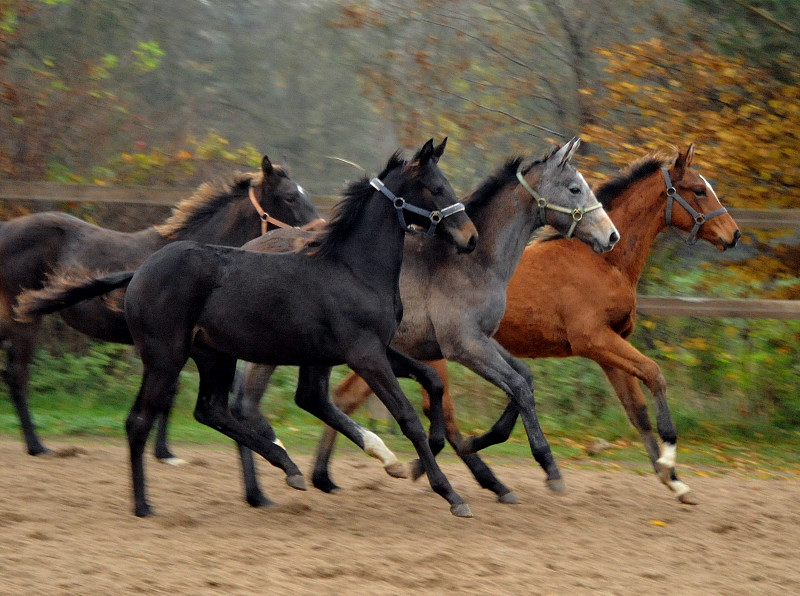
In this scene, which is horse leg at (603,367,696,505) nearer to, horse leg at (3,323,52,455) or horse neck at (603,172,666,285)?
horse neck at (603,172,666,285)

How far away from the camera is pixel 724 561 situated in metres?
4.58

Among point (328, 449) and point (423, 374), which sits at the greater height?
point (423, 374)

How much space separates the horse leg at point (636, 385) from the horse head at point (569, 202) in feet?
2.33

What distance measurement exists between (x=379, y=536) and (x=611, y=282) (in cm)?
253

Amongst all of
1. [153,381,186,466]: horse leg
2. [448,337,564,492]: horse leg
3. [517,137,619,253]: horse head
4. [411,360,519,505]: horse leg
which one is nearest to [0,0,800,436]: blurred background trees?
[517,137,619,253]: horse head

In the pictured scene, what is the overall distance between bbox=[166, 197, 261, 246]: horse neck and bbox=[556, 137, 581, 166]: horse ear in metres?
2.03

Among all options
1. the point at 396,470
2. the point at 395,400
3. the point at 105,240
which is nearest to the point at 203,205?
the point at 105,240

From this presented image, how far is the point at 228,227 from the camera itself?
6.65 meters

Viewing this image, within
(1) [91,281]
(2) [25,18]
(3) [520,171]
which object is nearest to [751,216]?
(3) [520,171]

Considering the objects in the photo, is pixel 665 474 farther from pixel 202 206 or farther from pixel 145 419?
pixel 202 206

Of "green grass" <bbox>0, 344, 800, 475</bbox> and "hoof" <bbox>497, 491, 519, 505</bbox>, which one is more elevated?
"hoof" <bbox>497, 491, 519, 505</bbox>

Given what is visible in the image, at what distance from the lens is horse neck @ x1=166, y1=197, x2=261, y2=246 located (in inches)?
261

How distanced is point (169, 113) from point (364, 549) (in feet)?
30.8

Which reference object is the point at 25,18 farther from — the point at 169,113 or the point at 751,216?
the point at 751,216
